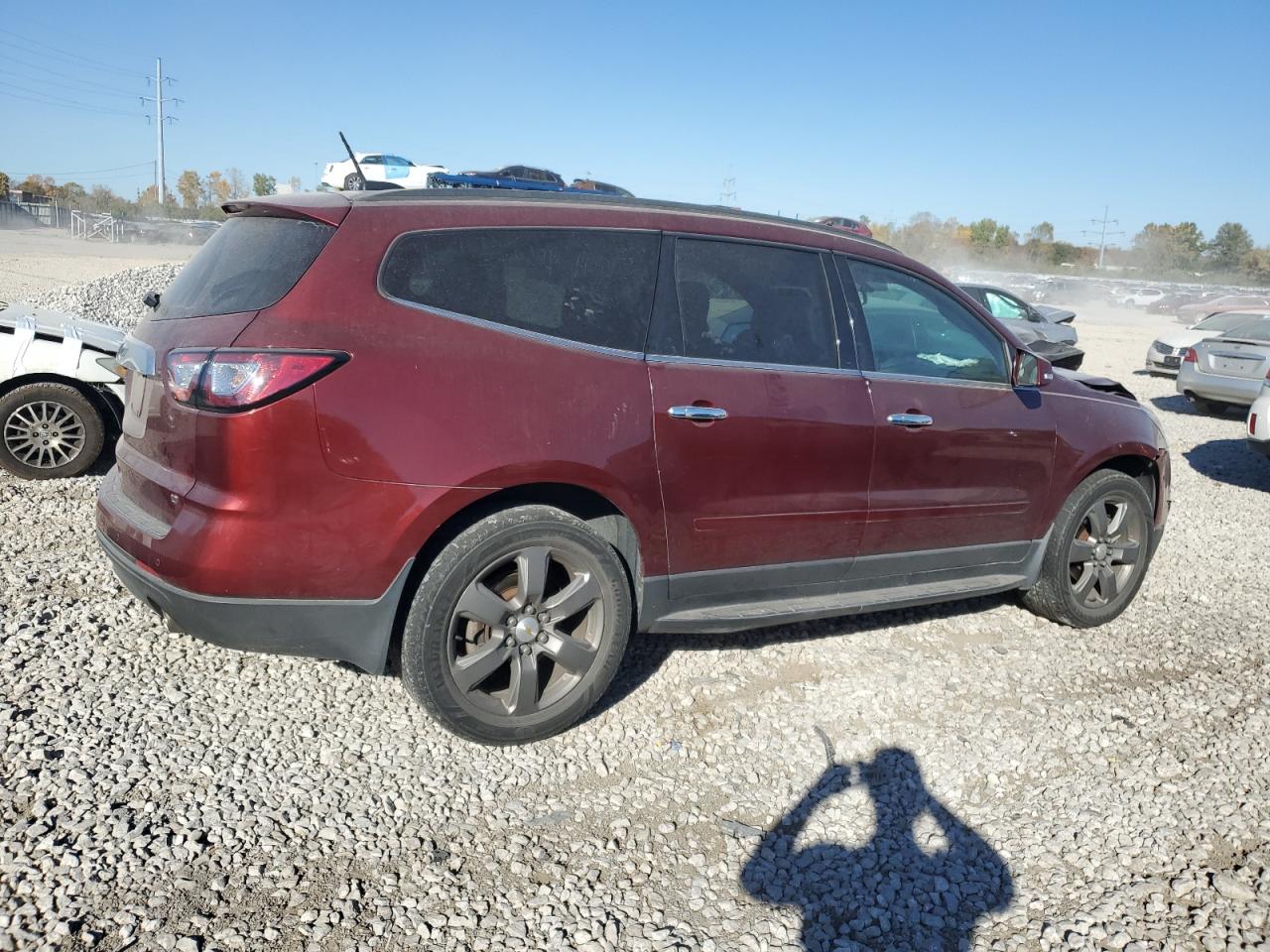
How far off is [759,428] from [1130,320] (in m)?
43.0

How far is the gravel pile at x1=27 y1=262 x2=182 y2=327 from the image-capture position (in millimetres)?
12320

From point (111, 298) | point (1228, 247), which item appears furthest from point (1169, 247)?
point (111, 298)

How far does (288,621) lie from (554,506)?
38.6 inches

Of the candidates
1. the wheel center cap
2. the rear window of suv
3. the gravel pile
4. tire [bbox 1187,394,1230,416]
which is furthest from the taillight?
tire [bbox 1187,394,1230,416]

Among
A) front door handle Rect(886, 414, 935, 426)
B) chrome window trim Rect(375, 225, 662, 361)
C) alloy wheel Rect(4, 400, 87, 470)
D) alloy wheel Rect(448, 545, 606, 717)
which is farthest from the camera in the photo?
alloy wheel Rect(4, 400, 87, 470)

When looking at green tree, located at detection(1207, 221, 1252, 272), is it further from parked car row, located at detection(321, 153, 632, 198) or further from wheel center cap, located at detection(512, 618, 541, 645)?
wheel center cap, located at detection(512, 618, 541, 645)

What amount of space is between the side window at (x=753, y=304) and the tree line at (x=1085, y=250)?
6502cm

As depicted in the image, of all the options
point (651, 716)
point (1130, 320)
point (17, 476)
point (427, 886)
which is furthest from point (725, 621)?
point (1130, 320)

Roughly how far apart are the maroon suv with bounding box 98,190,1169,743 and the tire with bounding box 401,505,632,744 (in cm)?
1

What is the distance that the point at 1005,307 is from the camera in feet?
52.3

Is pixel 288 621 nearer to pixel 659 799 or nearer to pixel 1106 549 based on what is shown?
pixel 659 799

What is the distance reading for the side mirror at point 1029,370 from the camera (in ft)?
14.8

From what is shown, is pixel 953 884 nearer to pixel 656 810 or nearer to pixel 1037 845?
pixel 1037 845

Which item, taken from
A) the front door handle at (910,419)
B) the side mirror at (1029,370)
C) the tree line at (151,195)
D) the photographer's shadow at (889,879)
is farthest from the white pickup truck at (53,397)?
the tree line at (151,195)
